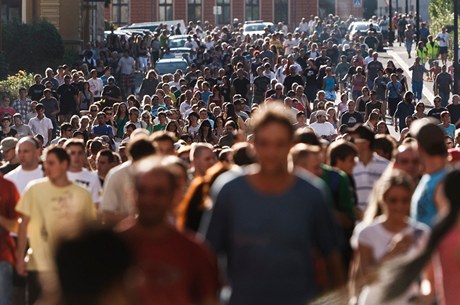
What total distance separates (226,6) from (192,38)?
55.3 m

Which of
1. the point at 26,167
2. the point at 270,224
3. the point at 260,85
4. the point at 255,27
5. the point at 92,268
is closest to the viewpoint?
the point at 92,268

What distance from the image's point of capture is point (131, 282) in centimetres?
546

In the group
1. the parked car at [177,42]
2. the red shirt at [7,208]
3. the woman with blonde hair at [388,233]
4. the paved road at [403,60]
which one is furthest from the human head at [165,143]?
the parked car at [177,42]

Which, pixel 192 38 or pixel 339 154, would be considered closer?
pixel 339 154

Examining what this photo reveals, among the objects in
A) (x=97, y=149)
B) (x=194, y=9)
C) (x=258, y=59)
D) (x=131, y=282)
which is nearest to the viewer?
(x=131, y=282)

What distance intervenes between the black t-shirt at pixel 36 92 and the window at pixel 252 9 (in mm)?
81617

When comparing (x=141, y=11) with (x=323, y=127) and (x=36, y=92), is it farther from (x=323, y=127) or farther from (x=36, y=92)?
(x=323, y=127)

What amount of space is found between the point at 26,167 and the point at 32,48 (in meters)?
38.8

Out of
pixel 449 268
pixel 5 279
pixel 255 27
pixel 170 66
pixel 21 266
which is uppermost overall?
pixel 255 27

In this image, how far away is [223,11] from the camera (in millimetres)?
117312

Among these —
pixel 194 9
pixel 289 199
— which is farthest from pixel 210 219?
pixel 194 9

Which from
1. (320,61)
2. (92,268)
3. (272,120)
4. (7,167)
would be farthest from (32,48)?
(92,268)

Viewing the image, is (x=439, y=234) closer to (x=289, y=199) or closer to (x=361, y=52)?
(x=289, y=199)

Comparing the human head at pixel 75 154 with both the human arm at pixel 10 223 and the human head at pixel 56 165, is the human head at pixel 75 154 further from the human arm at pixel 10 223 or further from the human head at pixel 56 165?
the human head at pixel 56 165
